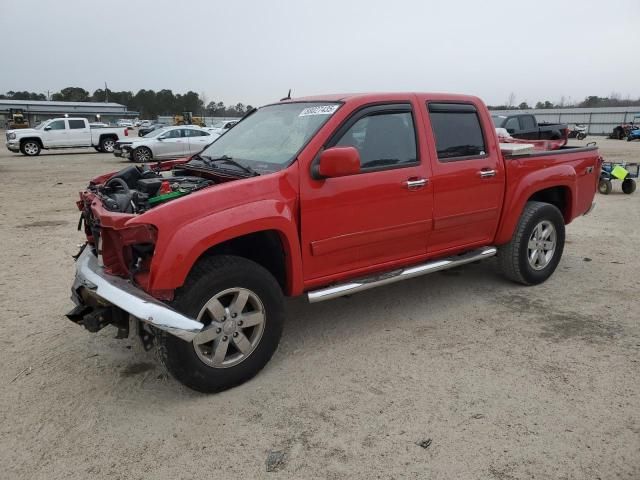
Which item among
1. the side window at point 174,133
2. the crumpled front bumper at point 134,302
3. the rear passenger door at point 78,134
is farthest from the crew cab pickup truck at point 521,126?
the rear passenger door at point 78,134

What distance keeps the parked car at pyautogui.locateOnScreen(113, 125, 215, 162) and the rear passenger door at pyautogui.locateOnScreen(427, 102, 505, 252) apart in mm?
16437

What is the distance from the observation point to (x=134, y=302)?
2840mm

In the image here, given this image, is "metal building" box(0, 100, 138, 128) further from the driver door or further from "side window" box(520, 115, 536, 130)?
"side window" box(520, 115, 536, 130)

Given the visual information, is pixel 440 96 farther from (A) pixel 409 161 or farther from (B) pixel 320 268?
(B) pixel 320 268

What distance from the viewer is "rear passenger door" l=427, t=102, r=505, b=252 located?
4234mm

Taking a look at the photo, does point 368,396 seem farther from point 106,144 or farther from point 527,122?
point 106,144

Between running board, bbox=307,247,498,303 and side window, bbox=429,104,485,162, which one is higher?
side window, bbox=429,104,485,162

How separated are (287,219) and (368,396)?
4.08ft

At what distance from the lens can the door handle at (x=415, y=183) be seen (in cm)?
395

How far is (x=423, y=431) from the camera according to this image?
9.37 feet

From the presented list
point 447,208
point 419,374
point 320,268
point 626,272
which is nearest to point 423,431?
point 419,374

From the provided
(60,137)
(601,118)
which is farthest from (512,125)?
(601,118)

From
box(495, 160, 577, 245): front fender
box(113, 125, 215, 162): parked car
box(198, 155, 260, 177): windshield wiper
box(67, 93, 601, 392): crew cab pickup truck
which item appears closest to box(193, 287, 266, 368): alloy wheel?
box(67, 93, 601, 392): crew cab pickup truck

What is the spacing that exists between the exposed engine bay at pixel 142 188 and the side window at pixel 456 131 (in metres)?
1.93
